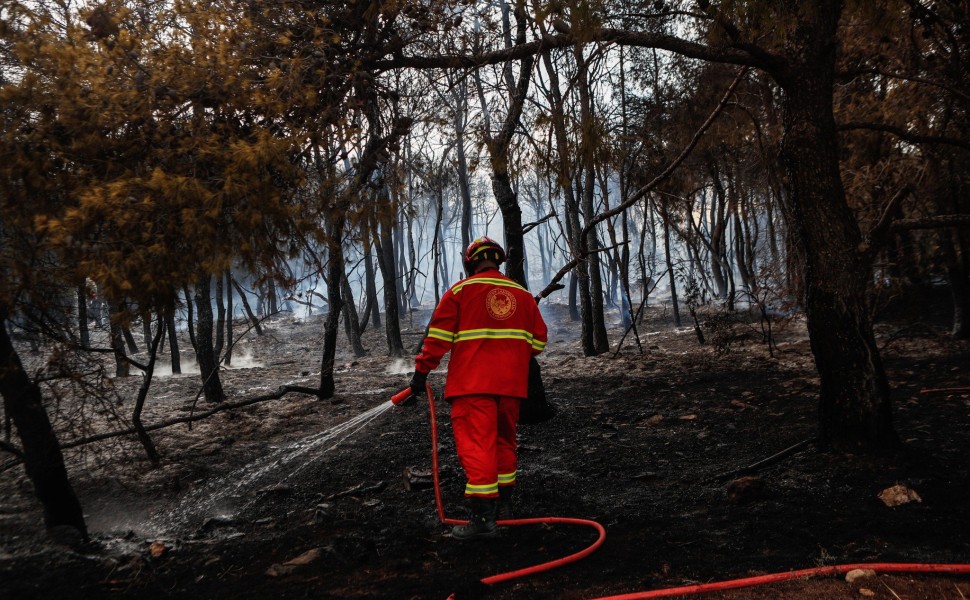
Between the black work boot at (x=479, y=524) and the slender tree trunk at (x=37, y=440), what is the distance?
2.90m

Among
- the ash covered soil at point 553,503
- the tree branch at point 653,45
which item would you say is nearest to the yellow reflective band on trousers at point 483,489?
the ash covered soil at point 553,503

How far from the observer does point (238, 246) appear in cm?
451

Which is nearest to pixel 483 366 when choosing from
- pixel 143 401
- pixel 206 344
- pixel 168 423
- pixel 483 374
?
pixel 483 374

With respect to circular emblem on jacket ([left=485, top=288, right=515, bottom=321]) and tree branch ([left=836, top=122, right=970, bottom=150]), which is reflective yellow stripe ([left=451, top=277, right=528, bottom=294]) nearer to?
circular emblem on jacket ([left=485, top=288, right=515, bottom=321])

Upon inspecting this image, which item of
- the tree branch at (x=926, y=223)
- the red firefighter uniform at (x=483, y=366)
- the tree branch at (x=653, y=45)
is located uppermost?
the tree branch at (x=653, y=45)

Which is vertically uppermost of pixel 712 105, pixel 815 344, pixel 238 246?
pixel 712 105

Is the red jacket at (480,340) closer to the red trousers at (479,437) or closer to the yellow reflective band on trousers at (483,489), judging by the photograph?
the red trousers at (479,437)

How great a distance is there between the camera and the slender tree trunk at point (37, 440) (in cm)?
430

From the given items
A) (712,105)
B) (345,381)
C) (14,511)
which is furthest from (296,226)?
(712,105)

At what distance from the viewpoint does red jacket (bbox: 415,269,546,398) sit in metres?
4.06

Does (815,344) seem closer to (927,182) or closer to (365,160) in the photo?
(365,160)

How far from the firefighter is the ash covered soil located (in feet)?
1.25

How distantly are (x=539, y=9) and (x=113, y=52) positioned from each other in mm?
2778

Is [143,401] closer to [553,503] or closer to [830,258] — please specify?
[553,503]
